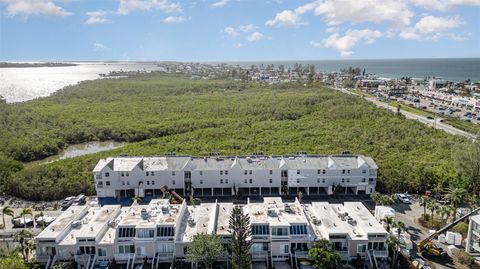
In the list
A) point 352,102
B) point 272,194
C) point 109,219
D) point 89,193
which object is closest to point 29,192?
point 89,193

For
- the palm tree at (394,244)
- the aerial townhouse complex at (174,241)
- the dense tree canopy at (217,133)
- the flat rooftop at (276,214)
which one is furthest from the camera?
the dense tree canopy at (217,133)

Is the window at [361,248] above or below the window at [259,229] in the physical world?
below

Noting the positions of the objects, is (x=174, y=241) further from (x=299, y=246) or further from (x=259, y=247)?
(x=299, y=246)

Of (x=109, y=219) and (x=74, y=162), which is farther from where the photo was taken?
(x=74, y=162)

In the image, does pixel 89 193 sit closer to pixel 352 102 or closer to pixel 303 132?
pixel 303 132

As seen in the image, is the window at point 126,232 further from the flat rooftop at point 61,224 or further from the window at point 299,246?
the window at point 299,246

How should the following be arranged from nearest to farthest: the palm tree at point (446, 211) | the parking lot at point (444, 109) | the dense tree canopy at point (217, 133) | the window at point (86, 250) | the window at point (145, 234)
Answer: the window at point (86, 250), the window at point (145, 234), the palm tree at point (446, 211), the dense tree canopy at point (217, 133), the parking lot at point (444, 109)

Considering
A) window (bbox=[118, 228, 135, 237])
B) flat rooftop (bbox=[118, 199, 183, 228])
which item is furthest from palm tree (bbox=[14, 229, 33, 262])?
window (bbox=[118, 228, 135, 237])

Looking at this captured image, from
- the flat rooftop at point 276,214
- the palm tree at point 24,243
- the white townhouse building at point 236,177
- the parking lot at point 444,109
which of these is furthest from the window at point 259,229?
the parking lot at point 444,109
